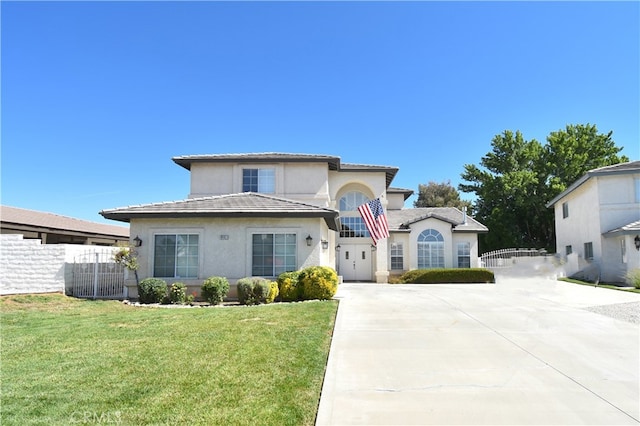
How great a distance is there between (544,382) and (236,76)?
54.5 ft

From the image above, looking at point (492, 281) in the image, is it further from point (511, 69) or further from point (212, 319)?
point (212, 319)

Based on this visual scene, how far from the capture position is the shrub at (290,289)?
14.1m

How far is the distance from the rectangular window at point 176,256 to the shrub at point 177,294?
1022 mm

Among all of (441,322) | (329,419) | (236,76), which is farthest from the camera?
(236,76)

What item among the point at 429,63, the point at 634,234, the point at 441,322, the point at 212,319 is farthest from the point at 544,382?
the point at 634,234

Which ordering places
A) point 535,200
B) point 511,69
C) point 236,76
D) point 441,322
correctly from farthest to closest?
point 535,200 < point 236,76 < point 511,69 < point 441,322

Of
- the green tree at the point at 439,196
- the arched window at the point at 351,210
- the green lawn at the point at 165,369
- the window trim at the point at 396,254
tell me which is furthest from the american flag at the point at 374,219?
the green tree at the point at 439,196

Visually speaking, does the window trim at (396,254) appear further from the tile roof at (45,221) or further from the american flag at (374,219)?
the tile roof at (45,221)

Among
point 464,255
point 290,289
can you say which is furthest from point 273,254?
point 464,255

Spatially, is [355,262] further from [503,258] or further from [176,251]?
[176,251]

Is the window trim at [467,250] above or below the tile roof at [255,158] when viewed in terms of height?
below

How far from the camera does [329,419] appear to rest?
162 inches

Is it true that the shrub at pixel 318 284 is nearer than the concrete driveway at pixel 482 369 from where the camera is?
No

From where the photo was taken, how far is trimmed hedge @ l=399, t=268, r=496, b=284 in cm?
2459
